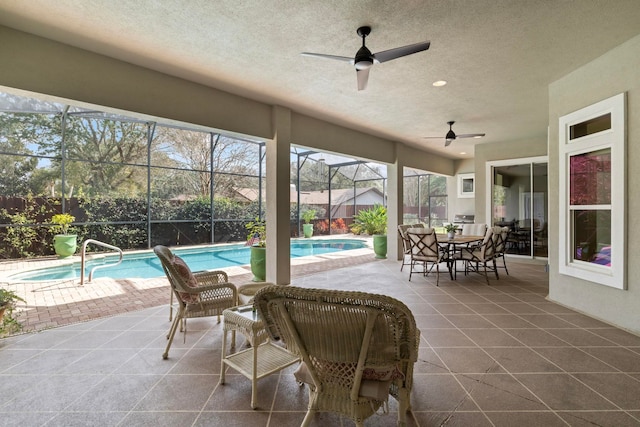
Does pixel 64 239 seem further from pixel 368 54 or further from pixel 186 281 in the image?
pixel 368 54

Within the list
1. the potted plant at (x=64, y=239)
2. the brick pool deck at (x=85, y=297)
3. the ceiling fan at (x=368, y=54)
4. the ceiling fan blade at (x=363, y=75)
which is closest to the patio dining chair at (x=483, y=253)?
the brick pool deck at (x=85, y=297)

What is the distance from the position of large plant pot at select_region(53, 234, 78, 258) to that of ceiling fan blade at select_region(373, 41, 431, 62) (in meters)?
8.61

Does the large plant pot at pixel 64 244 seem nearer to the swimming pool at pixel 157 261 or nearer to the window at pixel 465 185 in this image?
the swimming pool at pixel 157 261

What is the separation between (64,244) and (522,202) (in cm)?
1114

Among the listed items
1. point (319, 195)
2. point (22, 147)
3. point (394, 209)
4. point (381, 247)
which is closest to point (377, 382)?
point (394, 209)

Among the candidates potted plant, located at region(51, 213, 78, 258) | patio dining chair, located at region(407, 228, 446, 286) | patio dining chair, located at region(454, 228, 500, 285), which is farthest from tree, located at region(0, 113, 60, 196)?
patio dining chair, located at region(454, 228, 500, 285)

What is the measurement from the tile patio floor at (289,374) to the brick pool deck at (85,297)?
49 mm

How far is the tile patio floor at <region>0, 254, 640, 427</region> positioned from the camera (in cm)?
176

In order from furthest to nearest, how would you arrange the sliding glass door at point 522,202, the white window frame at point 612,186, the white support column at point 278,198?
the sliding glass door at point 522,202, the white support column at point 278,198, the white window frame at point 612,186

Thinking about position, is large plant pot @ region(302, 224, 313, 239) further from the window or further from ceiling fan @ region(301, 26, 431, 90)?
ceiling fan @ region(301, 26, 431, 90)

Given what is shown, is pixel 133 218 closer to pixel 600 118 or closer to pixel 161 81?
pixel 161 81

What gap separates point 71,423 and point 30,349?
4.74ft

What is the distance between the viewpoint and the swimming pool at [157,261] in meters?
6.15

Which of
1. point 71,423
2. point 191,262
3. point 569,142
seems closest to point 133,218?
point 191,262
